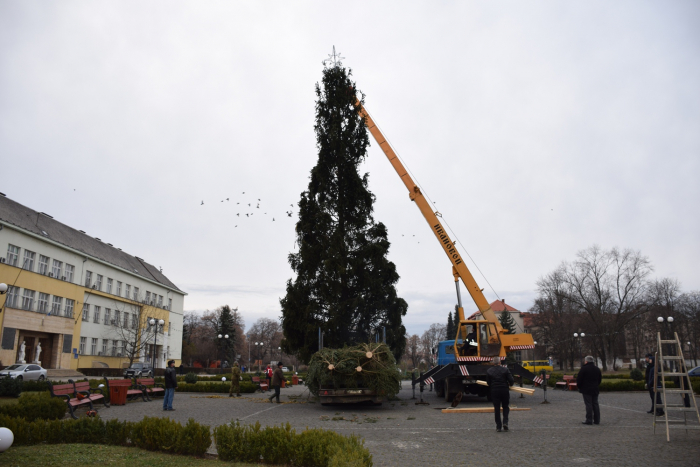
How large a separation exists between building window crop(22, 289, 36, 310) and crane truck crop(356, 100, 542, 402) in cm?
3334

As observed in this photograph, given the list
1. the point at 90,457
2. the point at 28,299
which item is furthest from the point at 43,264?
the point at 90,457

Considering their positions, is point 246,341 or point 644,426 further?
point 246,341

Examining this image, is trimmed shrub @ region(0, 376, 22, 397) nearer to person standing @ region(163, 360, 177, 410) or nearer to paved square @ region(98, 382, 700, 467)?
paved square @ region(98, 382, 700, 467)

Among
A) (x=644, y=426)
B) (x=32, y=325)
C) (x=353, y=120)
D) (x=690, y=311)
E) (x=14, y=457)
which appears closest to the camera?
(x=14, y=457)

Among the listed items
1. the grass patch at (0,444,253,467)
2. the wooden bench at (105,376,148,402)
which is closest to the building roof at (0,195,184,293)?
the wooden bench at (105,376,148,402)

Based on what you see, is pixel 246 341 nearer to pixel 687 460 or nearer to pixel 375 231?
pixel 375 231

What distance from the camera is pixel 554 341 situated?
210 feet

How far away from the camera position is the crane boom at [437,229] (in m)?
19.7

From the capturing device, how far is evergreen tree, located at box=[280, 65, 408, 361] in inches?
810

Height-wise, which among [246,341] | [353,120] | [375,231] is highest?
[353,120]

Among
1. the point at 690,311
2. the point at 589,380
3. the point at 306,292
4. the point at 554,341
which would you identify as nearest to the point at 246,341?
the point at 554,341

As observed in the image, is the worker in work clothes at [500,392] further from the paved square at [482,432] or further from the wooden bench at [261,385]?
the wooden bench at [261,385]

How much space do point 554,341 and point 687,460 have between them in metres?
61.3

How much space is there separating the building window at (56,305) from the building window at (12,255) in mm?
5757
